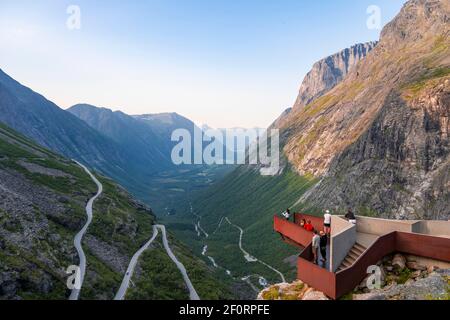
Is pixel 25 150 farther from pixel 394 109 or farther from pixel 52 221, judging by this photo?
pixel 394 109

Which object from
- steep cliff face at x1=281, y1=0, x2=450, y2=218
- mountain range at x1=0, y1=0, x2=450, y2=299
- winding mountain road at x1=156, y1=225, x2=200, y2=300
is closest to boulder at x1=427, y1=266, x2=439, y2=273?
mountain range at x1=0, y1=0, x2=450, y2=299

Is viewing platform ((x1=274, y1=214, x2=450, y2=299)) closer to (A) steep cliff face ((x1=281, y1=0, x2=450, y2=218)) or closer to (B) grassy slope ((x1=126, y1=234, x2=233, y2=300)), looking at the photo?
(B) grassy slope ((x1=126, y1=234, x2=233, y2=300))

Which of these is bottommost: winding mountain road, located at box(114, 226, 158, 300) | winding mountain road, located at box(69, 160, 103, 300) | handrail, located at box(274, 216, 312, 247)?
winding mountain road, located at box(114, 226, 158, 300)

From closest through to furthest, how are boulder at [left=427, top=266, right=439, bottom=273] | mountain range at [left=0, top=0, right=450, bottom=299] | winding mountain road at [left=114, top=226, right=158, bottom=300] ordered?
boulder at [left=427, top=266, right=439, bottom=273]
winding mountain road at [left=114, top=226, right=158, bottom=300]
mountain range at [left=0, top=0, right=450, bottom=299]

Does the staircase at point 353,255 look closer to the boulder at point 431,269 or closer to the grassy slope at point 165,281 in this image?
the boulder at point 431,269

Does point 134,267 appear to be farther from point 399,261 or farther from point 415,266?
point 415,266

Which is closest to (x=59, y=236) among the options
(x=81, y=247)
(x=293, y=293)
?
(x=81, y=247)
